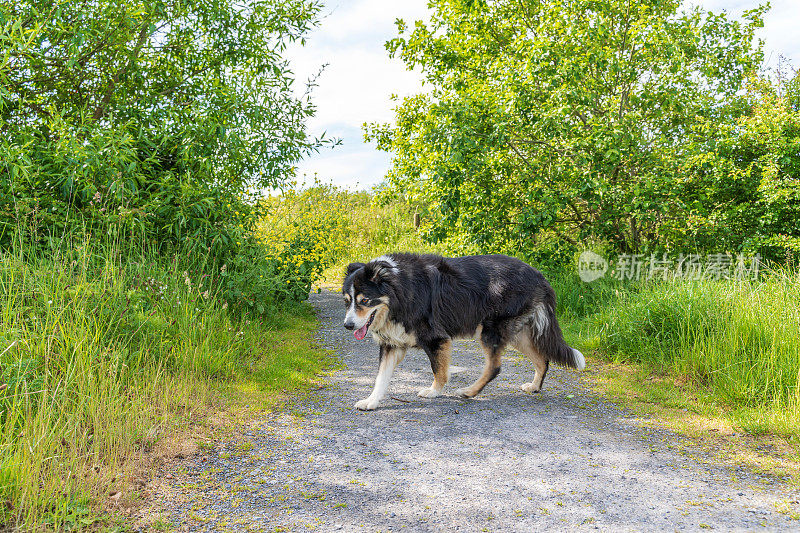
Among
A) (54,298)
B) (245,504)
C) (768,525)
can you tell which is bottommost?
(245,504)

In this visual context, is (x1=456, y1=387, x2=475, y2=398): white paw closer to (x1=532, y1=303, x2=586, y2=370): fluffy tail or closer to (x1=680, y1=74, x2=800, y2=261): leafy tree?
(x1=532, y1=303, x2=586, y2=370): fluffy tail

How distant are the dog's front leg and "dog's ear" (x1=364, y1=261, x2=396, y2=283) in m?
0.65

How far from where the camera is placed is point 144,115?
6.47 meters

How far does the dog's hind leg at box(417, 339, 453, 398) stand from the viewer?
510cm

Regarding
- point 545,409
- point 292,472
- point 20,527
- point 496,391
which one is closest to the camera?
point 20,527

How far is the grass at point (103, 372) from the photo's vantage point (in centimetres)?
307

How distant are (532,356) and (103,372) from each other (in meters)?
3.77

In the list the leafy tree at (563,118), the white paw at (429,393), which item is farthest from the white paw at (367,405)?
the leafy tree at (563,118)

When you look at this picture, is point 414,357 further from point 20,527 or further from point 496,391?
point 20,527

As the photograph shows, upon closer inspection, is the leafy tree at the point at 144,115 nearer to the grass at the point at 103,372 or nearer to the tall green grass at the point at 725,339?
the grass at the point at 103,372

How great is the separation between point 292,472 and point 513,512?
4.79 ft

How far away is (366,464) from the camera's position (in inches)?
149

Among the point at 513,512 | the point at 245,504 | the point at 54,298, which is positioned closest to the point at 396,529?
the point at 513,512

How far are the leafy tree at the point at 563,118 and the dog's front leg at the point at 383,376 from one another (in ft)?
12.7
